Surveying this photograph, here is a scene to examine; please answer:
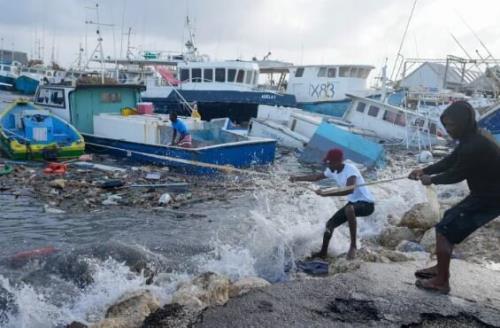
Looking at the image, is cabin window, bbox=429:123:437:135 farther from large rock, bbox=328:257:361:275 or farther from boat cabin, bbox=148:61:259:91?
large rock, bbox=328:257:361:275

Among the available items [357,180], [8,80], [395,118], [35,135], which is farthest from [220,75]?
[8,80]

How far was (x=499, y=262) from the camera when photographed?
6117 mm

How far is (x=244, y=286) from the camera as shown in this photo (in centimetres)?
496

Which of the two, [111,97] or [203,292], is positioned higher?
[111,97]

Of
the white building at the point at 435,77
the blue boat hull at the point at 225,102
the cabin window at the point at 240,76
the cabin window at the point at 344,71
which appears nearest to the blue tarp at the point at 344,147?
the blue boat hull at the point at 225,102

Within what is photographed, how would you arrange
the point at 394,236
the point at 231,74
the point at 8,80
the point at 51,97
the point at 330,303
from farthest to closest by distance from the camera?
the point at 8,80 → the point at 231,74 → the point at 51,97 → the point at 394,236 → the point at 330,303

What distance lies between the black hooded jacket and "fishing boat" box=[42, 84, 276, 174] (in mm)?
8010

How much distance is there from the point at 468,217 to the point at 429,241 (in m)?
2.53

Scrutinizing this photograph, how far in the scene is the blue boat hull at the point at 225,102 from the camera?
24703 mm

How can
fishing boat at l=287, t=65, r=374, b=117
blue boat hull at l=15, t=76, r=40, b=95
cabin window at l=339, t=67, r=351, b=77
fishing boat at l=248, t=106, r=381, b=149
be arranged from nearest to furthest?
fishing boat at l=248, t=106, r=381, b=149
fishing boat at l=287, t=65, r=374, b=117
cabin window at l=339, t=67, r=351, b=77
blue boat hull at l=15, t=76, r=40, b=95

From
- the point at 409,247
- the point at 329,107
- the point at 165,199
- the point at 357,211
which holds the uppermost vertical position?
the point at 329,107

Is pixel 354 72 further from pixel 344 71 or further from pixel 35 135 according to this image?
pixel 35 135

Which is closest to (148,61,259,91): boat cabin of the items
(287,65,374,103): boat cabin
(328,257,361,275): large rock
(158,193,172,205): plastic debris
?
(287,65,374,103): boat cabin

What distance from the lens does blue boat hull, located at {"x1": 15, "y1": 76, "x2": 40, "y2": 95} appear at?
47219mm
